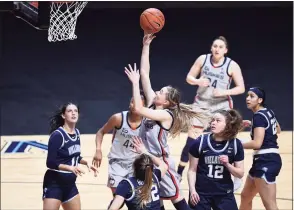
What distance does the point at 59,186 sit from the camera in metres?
6.74

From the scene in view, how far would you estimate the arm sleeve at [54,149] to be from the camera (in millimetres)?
6625

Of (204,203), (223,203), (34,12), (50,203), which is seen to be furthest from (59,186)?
(34,12)

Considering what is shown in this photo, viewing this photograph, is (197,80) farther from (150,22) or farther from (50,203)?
(50,203)

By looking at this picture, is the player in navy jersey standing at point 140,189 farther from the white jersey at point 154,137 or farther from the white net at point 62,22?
the white net at point 62,22

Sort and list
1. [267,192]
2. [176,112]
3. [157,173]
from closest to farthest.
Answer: [157,173], [176,112], [267,192]

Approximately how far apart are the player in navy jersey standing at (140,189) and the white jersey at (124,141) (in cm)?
123

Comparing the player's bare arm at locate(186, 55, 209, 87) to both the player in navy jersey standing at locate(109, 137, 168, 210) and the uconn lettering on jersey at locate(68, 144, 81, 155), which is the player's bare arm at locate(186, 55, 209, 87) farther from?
the player in navy jersey standing at locate(109, 137, 168, 210)

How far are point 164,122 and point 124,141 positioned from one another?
836 millimetres

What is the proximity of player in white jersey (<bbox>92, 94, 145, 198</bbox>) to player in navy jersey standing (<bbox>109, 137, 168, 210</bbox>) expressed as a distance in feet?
4.08

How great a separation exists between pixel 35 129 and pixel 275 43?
4.90 metres

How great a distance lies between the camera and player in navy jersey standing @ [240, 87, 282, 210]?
6918 mm

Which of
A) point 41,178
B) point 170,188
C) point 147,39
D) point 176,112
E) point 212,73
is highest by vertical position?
point 147,39

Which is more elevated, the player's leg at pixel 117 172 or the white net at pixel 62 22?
the white net at pixel 62 22

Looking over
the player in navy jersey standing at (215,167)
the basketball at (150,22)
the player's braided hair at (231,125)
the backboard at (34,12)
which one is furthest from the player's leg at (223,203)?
the backboard at (34,12)
